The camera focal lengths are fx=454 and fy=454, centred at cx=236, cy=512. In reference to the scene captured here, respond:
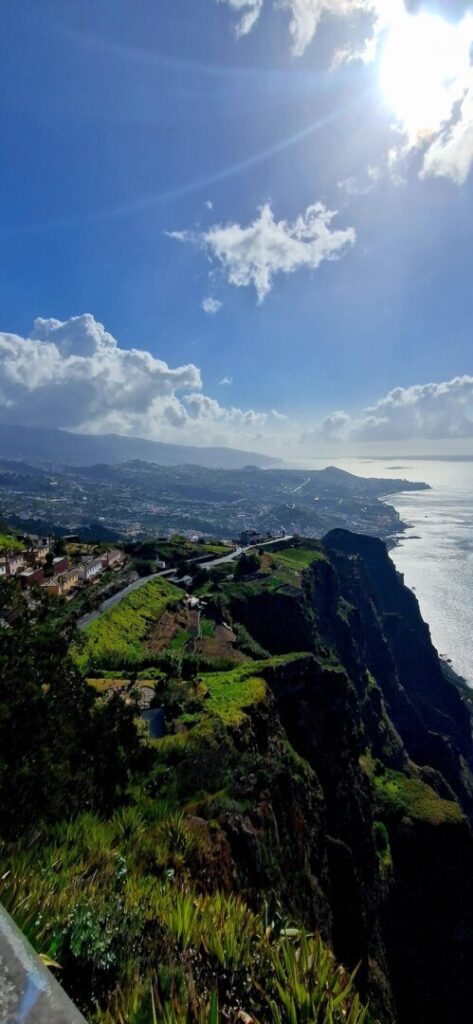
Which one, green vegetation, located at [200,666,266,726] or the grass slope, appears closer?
green vegetation, located at [200,666,266,726]

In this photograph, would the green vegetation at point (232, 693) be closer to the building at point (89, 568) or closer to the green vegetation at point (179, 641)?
the green vegetation at point (179, 641)

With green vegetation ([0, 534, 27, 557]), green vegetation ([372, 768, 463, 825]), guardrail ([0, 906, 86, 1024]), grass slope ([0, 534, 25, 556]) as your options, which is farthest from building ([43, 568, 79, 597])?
guardrail ([0, 906, 86, 1024])

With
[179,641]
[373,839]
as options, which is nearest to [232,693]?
[179,641]

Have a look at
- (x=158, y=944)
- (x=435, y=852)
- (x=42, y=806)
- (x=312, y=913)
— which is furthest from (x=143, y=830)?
(x=435, y=852)

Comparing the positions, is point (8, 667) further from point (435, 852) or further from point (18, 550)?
point (18, 550)

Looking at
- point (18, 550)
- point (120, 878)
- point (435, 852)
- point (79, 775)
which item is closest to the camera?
point (120, 878)

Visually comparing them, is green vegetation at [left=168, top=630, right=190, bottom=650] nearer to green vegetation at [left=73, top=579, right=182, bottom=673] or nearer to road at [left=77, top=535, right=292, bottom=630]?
green vegetation at [left=73, top=579, right=182, bottom=673]

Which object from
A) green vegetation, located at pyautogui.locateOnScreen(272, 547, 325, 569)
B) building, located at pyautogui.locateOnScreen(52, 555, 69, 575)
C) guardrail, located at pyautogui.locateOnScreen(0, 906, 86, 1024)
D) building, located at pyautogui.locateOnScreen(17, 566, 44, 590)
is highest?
guardrail, located at pyautogui.locateOnScreen(0, 906, 86, 1024)
